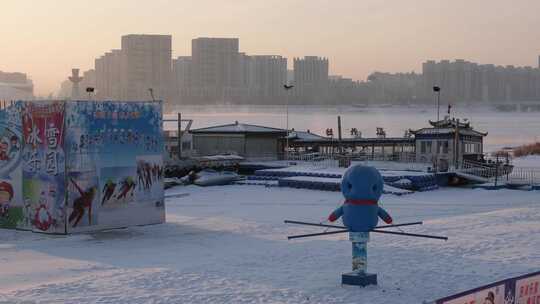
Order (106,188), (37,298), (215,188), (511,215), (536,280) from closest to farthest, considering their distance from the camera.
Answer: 1. (536,280)
2. (37,298)
3. (106,188)
4. (511,215)
5. (215,188)

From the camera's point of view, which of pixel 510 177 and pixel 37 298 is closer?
pixel 37 298

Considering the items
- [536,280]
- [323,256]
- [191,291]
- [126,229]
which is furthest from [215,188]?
[536,280]

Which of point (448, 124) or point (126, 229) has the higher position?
point (448, 124)

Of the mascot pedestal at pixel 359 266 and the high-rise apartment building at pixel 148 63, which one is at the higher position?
the high-rise apartment building at pixel 148 63

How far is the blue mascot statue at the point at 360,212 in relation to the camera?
16.8 m

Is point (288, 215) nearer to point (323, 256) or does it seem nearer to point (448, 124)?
point (323, 256)

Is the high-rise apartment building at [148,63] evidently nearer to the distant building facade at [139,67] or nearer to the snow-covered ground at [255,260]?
the distant building facade at [139,67]

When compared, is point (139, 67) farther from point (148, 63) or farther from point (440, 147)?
point (440, 147)

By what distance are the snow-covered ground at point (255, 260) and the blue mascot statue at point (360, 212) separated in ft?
1.31

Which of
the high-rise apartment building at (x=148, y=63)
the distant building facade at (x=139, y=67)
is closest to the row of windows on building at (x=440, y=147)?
the distant building facade at (x=139, y=67)

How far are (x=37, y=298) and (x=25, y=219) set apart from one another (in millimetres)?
9956

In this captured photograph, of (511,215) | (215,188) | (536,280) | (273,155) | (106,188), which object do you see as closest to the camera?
(536,280)

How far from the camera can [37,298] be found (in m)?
16.3

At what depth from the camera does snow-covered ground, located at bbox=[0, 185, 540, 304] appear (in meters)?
16.7
